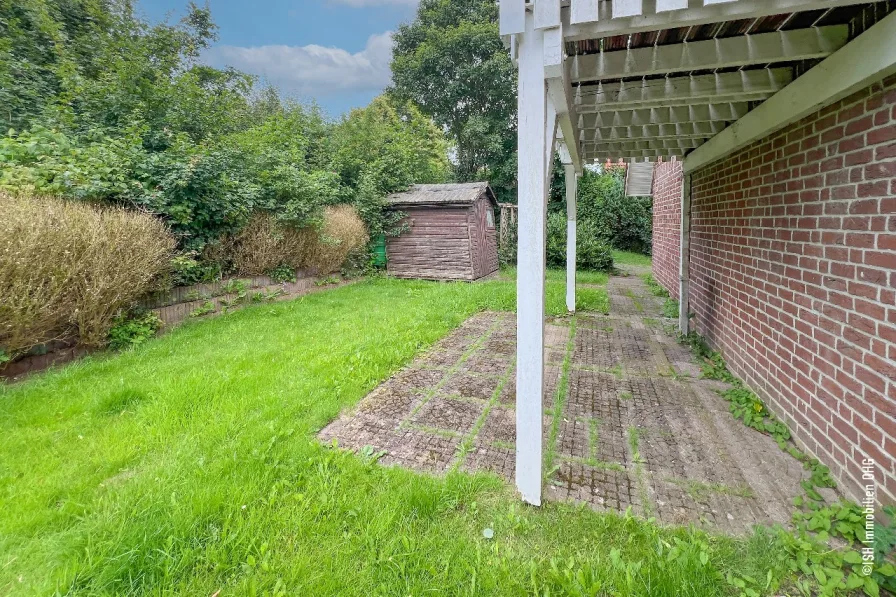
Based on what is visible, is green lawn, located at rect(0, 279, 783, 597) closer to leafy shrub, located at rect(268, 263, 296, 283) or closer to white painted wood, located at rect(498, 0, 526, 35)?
white painted wood, located at rect(498, 0, 526, 35)

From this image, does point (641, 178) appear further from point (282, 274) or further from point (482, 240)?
point (282, 274)

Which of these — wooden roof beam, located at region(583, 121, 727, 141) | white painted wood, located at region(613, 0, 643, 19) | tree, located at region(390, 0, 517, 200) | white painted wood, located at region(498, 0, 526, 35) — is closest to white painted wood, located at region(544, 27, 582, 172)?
white painted wood, located at region(498, 0, 526, 35)

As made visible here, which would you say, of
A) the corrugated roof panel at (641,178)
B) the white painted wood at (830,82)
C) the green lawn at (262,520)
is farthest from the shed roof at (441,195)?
the green lawn at (262,520)

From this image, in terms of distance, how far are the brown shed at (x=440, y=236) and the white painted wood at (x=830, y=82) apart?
24.9 feet

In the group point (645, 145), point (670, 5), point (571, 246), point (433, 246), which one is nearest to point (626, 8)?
point (670, 5)

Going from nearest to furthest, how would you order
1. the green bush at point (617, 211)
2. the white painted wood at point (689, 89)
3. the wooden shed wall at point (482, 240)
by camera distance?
the white painted wood at point (689, 89) < the wooden shed wall at point (482, 240) < the green bush at point (617, 211)

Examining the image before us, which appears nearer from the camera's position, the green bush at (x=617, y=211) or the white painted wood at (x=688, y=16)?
the white painted wood at (x=688, y=16)

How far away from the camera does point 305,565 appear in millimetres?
1638

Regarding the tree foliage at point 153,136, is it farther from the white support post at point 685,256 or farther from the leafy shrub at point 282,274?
the white support post at point 685,256

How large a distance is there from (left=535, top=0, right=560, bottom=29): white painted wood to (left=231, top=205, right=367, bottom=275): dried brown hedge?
6.36 metres

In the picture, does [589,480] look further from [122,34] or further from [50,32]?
[122,34]

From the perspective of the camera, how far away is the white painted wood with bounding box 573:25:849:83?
2063mm

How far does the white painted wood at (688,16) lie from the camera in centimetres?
160

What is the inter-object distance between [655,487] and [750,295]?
2.20 metres
